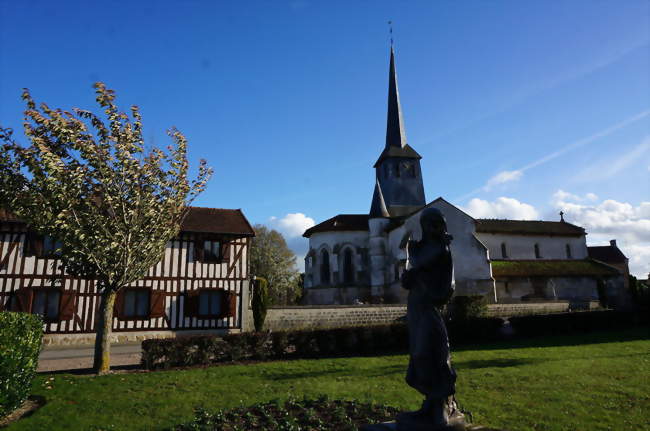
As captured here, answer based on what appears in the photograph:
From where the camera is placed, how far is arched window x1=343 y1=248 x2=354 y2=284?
29.0 m

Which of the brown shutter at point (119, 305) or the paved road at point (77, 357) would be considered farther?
the brown shutter at point (119, 305)

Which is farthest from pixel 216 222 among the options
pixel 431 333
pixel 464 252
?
pixel 431 333

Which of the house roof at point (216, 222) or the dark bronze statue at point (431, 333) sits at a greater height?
the house roof at point (216, 222)

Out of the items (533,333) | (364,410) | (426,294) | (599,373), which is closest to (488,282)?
(533,333)

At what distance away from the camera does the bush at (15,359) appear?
5.28 meters

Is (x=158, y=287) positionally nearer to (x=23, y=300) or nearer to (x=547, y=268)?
(x=23, y=300)

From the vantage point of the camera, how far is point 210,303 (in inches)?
694

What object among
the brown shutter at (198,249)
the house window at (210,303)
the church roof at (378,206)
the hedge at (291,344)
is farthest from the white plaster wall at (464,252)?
the brown shutter at (198,249)

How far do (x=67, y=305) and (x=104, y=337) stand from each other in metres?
7.66

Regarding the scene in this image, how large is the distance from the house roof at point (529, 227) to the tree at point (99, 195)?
23.1 m

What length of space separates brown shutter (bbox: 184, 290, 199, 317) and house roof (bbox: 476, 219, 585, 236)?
19.8m

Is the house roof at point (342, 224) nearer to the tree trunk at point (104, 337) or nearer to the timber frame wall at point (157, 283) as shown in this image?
the timber frame wall at point (157, 283)

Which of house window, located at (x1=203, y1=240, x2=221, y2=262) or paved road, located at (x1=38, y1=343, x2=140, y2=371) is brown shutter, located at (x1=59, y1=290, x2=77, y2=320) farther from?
house window, located at (x1=203, y1=240, x2=221, y2=262)

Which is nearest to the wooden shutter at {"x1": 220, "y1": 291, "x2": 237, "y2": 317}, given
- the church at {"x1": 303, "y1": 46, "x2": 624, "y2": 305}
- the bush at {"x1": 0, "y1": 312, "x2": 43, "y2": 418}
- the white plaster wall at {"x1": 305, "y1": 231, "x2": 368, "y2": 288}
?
the church at {"x1": 303, "y1": 46, "x2": 624, "y2": 305}
